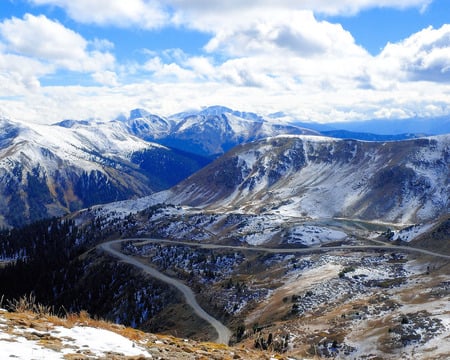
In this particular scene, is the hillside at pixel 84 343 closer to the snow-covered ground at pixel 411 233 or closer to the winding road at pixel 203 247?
the winding road at pixel 203 247

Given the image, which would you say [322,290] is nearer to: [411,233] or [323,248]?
[323,248]

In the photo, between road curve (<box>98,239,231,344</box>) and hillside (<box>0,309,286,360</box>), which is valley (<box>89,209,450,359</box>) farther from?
hillside (<box>0,309,286,360</box>)

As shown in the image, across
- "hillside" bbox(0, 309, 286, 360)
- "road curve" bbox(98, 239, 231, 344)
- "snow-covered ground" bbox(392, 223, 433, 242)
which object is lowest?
"road curve" bbox(98, 239, 231, 344)

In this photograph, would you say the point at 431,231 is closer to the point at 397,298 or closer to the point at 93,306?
the point at 397,298

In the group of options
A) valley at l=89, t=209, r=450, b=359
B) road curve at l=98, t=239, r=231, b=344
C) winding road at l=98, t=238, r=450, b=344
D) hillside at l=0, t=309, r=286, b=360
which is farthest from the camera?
winding road at l=98, t=238, r=450, b=344

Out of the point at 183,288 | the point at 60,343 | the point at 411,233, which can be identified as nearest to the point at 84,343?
the point at 60,343

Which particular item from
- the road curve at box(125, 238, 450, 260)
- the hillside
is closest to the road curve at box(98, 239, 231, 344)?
the road curve at box(125, 238, 450, 260)

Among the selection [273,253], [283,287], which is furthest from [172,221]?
[283,287]

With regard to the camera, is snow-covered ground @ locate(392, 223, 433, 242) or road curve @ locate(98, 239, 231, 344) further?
snow-covered ground @ locate(392, 223, 433, 242)
